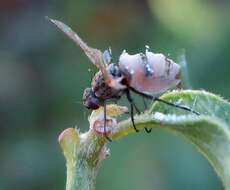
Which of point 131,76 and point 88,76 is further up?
point 88,76

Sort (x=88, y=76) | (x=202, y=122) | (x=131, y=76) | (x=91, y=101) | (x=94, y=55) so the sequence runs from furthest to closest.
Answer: (x=88, y=76), (x=91, y=101), (x=131, y=76), (x=94, y=55), (x=202, y=122)

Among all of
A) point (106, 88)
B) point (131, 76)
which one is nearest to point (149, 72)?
point (131, 76)

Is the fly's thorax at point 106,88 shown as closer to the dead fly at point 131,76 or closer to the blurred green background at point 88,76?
the dead fly at point 131,76

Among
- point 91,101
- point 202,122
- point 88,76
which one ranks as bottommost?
point 202,122

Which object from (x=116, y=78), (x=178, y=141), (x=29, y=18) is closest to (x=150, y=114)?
(x=116, y=78)

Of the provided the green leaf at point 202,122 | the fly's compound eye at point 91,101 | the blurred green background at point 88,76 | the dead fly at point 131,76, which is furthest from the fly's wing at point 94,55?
the blurred green background at point 88,76

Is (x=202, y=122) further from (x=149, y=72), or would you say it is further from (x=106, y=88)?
(x=106, y=88)

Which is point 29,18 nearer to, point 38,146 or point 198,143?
point 38,146
